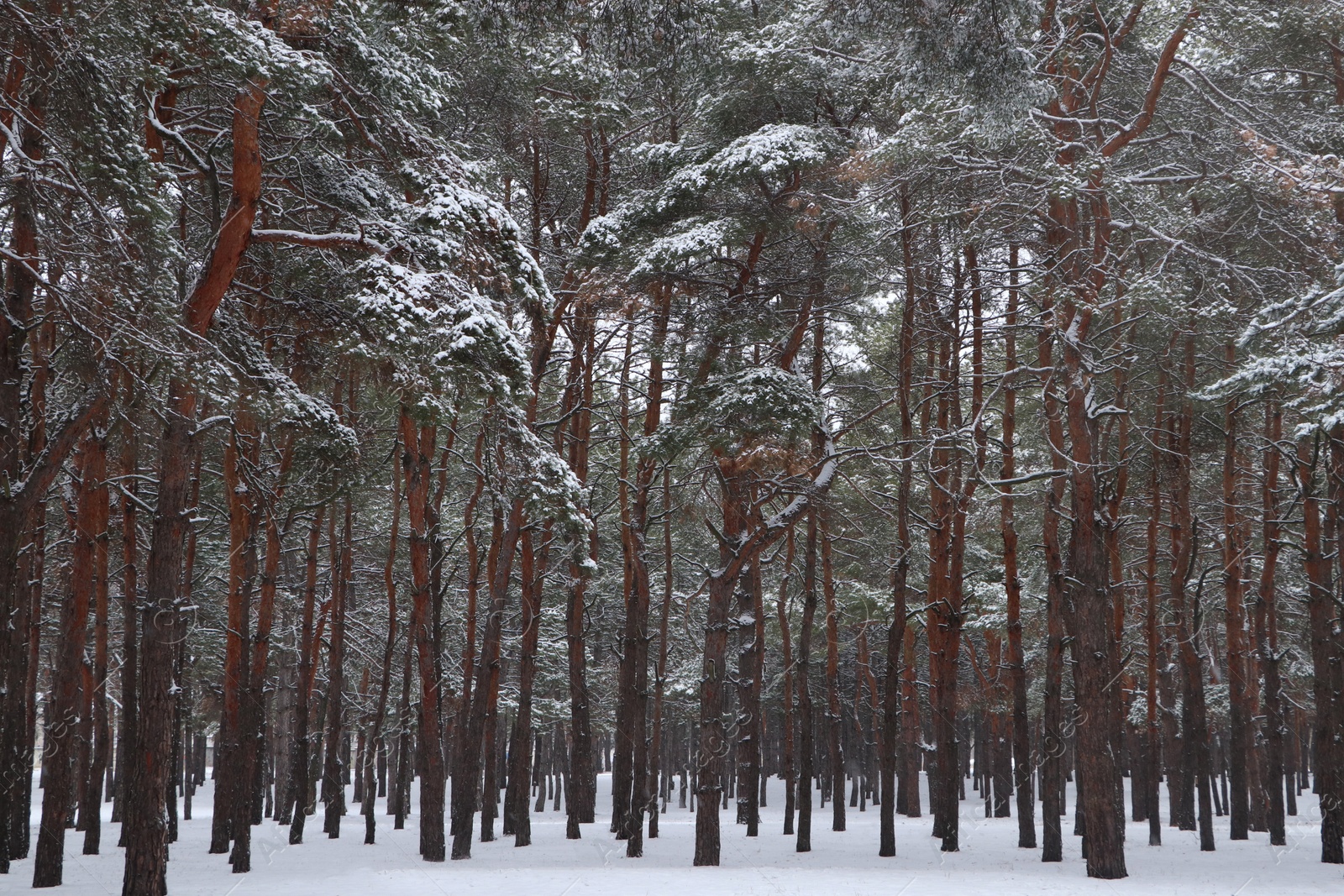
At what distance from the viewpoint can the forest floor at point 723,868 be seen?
1277 centimetres

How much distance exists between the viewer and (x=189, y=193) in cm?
1224

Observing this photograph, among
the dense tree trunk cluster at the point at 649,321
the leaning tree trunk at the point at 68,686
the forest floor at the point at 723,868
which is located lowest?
the forest floor at the point at 723,868

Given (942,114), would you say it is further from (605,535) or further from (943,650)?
(605,535)

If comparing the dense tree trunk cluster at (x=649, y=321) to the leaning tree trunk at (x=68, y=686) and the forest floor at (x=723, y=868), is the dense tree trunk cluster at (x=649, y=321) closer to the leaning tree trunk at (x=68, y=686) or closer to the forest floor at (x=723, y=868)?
the leaning tree trunk at (x=68, y=686)

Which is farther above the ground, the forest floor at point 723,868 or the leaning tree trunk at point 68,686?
the leaning tree trunk at point 68,686

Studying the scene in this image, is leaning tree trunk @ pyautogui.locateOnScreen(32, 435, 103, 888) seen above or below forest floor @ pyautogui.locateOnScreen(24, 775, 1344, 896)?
above

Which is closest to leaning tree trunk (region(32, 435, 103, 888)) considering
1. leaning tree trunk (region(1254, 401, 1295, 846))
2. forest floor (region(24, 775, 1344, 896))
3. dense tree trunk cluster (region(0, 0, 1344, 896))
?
dense tree trunk cluster (region(0, 0, 1344, 896))

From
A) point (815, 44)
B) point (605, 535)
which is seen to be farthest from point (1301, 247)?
point (605, 535)

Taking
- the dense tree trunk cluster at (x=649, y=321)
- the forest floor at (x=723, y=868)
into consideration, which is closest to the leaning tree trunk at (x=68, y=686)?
the dense tree trunk cluster at (x=649, y=321)

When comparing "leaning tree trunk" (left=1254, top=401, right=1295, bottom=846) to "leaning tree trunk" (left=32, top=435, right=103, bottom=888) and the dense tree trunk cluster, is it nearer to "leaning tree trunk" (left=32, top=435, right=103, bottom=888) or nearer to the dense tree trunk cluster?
the dense tree trunk cluster

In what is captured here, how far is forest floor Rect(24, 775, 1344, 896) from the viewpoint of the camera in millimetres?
12773

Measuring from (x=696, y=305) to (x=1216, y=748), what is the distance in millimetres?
34468

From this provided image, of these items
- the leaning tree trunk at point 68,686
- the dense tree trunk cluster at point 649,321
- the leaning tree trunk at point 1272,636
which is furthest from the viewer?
the leaning tree trunk at point 1272,636

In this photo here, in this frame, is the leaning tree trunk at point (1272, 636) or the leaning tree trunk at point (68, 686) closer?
the leaning tree trunk at point (68, 686)
